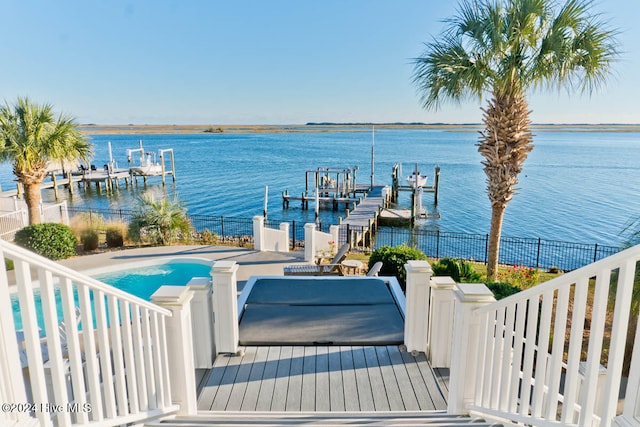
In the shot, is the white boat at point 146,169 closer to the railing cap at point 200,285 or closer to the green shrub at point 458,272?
the green shrub at point 458,272

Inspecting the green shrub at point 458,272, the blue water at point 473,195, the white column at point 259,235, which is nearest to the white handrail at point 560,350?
the green shrub at point 458,272

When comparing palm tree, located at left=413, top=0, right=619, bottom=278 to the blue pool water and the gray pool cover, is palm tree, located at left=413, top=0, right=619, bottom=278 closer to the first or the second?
the gray pool cover

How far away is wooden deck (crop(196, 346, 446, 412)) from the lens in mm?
3529

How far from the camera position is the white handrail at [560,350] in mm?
1641

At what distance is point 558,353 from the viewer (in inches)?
80.0

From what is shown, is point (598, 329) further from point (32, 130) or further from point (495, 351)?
point (32, 130)

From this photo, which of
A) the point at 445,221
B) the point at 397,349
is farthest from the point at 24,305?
the point at 445,221

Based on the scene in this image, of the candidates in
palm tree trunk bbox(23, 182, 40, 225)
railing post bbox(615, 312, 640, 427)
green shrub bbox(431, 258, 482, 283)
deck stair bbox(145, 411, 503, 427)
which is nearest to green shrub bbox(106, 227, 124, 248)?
palm tree trunk bbox(23, 182, 40, 225)

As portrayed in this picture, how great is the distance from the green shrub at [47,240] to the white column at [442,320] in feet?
37.3

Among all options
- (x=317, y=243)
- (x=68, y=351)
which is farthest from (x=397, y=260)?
(x=68, y=351)

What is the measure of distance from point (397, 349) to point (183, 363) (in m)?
2.43

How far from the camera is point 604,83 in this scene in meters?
8.01

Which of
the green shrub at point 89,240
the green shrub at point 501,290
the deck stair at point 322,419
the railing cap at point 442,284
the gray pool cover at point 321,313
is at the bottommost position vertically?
the green shrub at point 89,240

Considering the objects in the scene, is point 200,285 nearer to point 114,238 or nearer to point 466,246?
point 114,238
